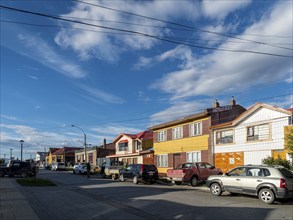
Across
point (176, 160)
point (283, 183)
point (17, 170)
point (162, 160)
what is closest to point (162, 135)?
point (162, 160)

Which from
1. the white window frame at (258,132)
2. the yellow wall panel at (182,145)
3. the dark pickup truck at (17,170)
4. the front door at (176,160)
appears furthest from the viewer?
the dark pickup truck at (17,170)

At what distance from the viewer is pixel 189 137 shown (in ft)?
122

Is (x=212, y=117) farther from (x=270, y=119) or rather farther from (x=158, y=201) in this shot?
(x=158, y=201)

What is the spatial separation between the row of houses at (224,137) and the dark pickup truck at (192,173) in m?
4.67

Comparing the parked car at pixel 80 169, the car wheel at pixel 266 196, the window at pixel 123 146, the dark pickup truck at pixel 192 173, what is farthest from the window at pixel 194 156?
the window at pixel 123 146

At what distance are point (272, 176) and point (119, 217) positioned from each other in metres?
7.52

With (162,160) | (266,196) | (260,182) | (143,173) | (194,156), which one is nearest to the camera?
(266,196)

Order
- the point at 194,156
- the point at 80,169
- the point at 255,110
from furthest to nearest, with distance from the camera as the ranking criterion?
the point at 80,169
the point at 194,156
the point at 255,110

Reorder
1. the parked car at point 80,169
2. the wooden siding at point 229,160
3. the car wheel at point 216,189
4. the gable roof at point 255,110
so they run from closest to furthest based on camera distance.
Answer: the car wheel at point 216,189
the gable roof at point 255,110
the wooden siding at point 229,160
the parked car at point 80,169

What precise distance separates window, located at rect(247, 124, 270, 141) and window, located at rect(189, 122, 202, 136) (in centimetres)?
728

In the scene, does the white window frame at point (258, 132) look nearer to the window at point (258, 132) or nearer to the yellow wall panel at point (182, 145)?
the window at point (258, 132)

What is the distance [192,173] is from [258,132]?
268 inches

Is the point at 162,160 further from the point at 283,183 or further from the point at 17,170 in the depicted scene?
the point at 283,183

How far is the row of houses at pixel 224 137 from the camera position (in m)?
26.6
